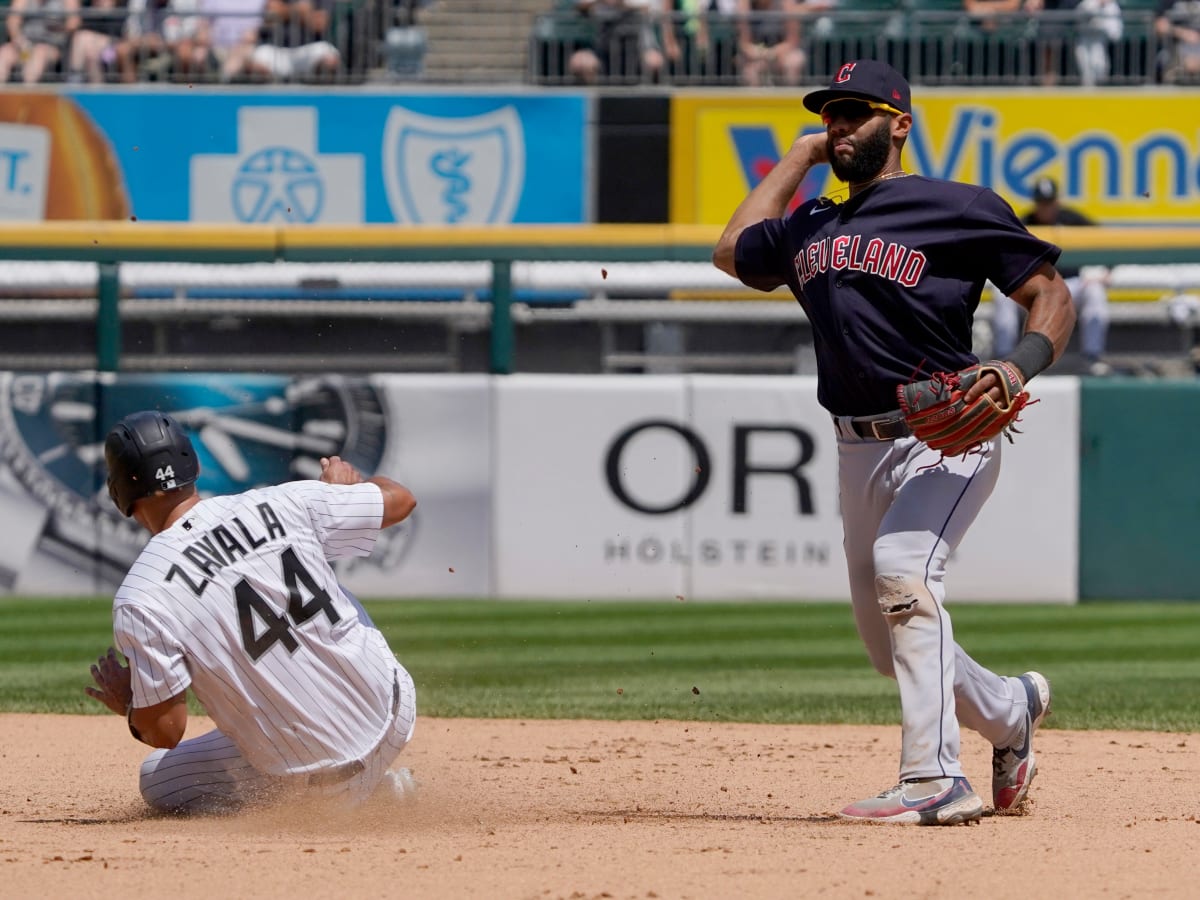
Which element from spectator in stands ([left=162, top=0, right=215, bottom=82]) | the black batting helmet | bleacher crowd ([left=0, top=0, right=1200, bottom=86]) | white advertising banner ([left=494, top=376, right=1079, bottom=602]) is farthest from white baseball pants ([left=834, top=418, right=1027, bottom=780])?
spectator in stands ([left=162, top=0, right=215, bottom=82])

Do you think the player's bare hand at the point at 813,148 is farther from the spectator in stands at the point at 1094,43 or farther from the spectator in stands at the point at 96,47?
the spectator in stands at the point at 96,47

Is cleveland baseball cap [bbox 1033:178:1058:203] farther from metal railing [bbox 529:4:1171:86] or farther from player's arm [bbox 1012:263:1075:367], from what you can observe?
player's arm [bbox 1012:263:1075:367]

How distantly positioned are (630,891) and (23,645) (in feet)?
17.9

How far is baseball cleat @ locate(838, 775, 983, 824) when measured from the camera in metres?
4.49

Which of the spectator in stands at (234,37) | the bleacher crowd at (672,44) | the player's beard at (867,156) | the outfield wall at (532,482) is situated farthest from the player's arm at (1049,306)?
the spectator in stands at (234,37)

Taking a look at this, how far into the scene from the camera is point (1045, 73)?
1503cm

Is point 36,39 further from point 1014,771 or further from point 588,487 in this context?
point 1014,771

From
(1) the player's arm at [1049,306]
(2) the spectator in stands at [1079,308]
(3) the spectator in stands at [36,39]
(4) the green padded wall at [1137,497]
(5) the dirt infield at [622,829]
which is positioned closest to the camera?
(5) the dirt infield at [622,829]

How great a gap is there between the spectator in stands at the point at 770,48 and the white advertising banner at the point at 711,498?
601 centimetres

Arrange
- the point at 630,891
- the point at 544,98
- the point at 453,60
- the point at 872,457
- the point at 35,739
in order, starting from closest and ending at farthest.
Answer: the point at 630,891
the point at 872,457
the point at 35,739
the point at 544,98
the point at 453,60

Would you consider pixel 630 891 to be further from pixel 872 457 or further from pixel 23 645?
pixel 23 645

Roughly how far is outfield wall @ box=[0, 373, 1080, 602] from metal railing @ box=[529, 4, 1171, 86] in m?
5.91

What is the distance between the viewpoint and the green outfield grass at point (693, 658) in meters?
7.21

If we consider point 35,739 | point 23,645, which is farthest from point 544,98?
point 35,739
